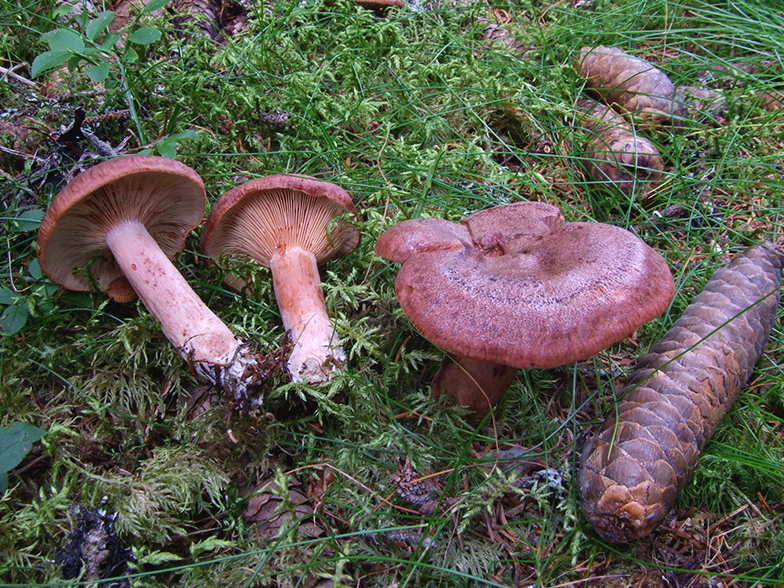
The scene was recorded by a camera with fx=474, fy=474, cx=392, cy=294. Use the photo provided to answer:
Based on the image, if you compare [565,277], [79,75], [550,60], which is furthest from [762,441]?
[79,75]

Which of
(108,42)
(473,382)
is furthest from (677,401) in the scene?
(108,42)

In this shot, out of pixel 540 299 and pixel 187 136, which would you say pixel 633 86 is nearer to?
pixel 540 299

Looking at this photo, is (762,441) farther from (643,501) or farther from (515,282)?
(515,282)

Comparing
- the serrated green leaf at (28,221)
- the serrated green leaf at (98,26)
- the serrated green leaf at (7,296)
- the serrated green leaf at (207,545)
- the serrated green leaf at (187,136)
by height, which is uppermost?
the serrated green leaf at (98,26)

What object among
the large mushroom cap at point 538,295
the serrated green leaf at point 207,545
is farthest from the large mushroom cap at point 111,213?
the serrated green leaf at point 207,545

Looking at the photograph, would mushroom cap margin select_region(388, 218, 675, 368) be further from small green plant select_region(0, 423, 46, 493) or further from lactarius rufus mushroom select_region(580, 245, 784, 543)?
small green plant select_region(0, 423, 46, 493)

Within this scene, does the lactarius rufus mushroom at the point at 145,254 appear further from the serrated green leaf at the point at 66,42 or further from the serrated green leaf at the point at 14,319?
the serrated green leaf at the point at 66,42

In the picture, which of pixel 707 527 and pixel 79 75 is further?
pixel 79 75
